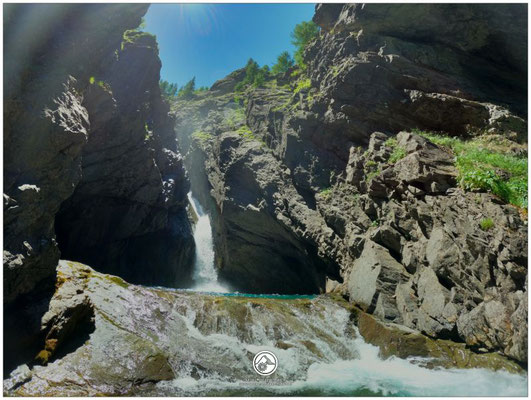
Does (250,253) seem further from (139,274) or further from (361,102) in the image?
(361,102)

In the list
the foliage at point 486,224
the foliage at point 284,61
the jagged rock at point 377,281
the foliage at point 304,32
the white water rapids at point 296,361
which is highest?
the foliage at point 284,61

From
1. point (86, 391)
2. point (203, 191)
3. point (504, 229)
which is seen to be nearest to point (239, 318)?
point (86, 391)

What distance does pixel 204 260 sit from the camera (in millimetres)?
42688

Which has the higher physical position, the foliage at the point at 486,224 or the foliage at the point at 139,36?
the foliage at the point at 139,36

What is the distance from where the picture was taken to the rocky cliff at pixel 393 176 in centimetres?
1275

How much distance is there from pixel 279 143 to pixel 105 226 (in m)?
20.4

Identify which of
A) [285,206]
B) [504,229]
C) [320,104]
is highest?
[320,104]

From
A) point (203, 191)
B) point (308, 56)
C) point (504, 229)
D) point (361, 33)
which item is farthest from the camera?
point (203, 191)

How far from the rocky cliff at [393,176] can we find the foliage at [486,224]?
0.31 ft

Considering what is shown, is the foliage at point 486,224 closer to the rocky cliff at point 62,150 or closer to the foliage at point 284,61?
the rocky cliff at point 62,150

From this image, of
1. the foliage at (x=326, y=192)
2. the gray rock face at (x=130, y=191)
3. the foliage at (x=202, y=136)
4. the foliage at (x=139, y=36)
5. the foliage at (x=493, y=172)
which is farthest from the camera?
the foliage at (x=202, y=136)

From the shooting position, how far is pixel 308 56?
36.4 meters
